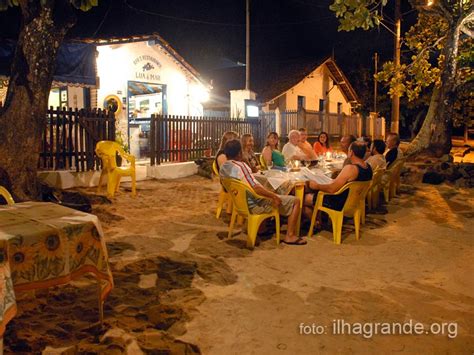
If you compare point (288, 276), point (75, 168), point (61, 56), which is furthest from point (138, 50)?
point (288, 276)

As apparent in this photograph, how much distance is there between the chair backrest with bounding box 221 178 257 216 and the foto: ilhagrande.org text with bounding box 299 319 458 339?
7.58 ft

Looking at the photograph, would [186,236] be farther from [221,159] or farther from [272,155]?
[272,155]

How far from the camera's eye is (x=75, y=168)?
1076 centimetres

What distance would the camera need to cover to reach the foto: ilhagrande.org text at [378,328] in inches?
141

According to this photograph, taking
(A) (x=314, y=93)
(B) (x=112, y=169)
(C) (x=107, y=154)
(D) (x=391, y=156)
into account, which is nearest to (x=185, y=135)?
(C) (x=107, y=154)

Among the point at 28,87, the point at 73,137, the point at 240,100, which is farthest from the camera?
the point at 240,100

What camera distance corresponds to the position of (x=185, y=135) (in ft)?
44.0

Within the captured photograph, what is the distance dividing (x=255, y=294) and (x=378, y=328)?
47.9 inches

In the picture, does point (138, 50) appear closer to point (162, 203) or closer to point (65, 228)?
point (162, 203)

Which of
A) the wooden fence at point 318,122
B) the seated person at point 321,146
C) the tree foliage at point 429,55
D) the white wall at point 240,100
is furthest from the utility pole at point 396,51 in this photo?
the seated person at point 321,146

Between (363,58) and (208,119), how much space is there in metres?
25.1

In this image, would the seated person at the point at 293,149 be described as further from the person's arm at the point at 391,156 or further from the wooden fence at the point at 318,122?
the wooden fence at the point at 318,122

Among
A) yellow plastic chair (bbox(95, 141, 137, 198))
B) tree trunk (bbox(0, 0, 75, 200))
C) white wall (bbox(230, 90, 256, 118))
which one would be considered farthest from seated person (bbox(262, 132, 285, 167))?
white wall (bbox(230, 90, 256, 118))

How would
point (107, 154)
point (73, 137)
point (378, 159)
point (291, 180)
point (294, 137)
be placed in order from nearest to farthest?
point (291, 180), point (378, 159), point (294, 137), point (107, 154), point (73, 137)
